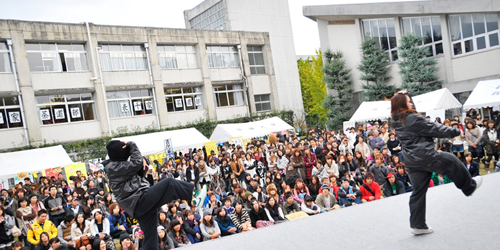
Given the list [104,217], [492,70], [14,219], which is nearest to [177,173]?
[104,217]

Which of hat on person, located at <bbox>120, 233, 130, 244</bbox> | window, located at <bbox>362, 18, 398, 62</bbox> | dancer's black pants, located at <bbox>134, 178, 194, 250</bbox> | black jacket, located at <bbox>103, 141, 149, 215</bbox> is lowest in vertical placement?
hat on person, located at <bbox>120, 233, 130, 244</bbox>

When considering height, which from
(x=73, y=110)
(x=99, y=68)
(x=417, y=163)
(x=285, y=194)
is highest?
(x=99, y=68)

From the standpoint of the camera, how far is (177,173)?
1426 cm

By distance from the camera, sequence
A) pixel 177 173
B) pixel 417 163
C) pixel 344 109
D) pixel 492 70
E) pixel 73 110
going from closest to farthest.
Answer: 1. pixel 417 163
2. pixel 177 173
3. pixel 492 70
4. pixel 73 110
5. pixel 344 109

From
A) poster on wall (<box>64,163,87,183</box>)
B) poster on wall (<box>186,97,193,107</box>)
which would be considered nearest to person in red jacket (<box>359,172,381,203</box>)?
poster on wall (<box>64,163,87,183</box>)

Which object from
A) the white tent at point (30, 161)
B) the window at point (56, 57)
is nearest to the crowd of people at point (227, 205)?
the white tent at point (30, 161)

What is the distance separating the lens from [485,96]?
1619 cm

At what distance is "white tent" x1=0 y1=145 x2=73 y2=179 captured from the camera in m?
15.6

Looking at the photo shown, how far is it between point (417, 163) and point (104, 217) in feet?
26.7

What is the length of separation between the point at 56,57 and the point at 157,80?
666cm

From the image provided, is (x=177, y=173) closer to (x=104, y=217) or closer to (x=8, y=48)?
(x=104, y=217)

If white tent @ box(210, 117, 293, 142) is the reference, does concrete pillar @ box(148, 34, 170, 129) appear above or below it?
above

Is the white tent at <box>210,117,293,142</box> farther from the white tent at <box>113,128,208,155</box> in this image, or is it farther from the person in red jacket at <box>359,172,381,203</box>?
the person in red jacket at <box>359,172,381,203</box>

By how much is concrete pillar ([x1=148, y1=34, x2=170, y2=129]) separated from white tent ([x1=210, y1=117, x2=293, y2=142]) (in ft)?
28.6
